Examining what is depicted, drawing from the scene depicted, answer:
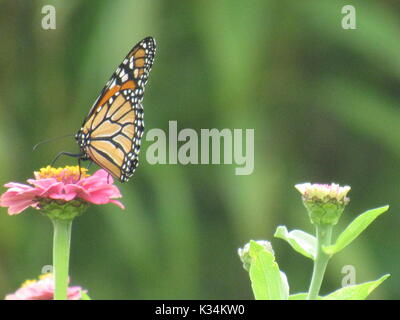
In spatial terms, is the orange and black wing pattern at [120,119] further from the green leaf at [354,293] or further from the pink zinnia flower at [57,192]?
the green leaf at [354,293]

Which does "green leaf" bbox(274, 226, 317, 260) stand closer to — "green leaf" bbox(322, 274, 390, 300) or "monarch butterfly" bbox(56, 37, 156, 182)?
"green leaf" bbox(322, 274, 390, 300)

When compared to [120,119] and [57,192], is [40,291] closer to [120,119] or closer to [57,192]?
[57,192]

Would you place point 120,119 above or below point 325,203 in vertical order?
above

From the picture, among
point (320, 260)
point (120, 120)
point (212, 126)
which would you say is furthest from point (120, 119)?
point (212, 126)

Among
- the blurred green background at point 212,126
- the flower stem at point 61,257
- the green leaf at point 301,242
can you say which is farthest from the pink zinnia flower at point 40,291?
the blurred green background at point 212,126

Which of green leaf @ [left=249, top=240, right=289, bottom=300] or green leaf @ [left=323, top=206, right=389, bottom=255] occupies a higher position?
green leaf @ [left=323, top=206, right=389, bottom=255]

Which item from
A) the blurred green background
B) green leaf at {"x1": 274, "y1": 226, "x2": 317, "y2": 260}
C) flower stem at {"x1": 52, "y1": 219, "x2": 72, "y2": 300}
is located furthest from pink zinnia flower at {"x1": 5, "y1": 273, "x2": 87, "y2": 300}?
the blurred green background

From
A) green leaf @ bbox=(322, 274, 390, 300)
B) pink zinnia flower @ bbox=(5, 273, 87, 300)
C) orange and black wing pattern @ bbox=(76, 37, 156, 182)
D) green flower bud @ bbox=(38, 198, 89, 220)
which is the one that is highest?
orange and black wing pattern @ bbox=(76, 37, 156, 182)
